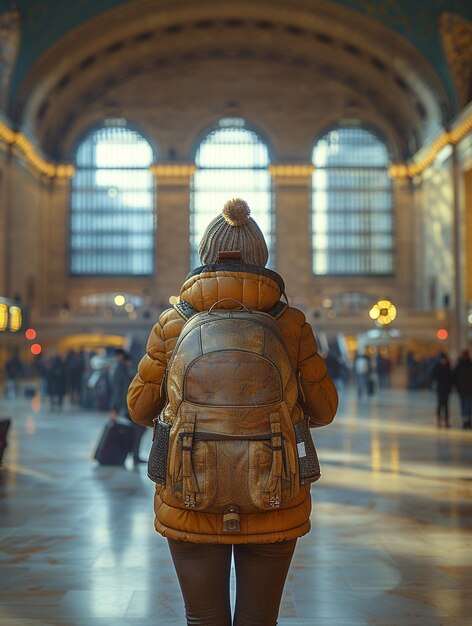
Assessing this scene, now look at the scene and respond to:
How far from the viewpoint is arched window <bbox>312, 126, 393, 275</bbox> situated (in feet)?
140

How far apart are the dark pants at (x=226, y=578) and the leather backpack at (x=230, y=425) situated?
197 millimetres

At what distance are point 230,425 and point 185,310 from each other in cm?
46

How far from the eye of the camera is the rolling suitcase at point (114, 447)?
→ 32.3ft

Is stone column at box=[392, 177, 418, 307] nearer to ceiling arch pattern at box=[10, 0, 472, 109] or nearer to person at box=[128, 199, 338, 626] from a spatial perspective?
ceiling arch pattern at box=[10, 0, 472, 109]

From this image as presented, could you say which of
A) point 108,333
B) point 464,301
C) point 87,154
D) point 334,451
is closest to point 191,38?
point 87,154

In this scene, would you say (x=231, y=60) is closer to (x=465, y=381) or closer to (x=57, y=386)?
(x=57, y=386)

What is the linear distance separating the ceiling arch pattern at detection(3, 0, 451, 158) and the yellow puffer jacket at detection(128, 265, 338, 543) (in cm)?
3340

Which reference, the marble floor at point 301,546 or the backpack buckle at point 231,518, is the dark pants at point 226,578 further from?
the marble floor at point 301,546

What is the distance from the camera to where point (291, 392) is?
2.77m

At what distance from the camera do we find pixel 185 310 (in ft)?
9.51

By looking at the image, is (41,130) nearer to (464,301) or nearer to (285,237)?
(285,237)

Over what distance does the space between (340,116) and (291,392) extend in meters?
40.9

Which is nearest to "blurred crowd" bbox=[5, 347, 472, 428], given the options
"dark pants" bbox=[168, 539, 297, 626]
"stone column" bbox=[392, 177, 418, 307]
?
"dark pants" bbox=[168, 539, 297, 626]

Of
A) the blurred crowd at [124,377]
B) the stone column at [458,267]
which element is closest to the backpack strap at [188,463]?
the blurred crowd at [124,377]
